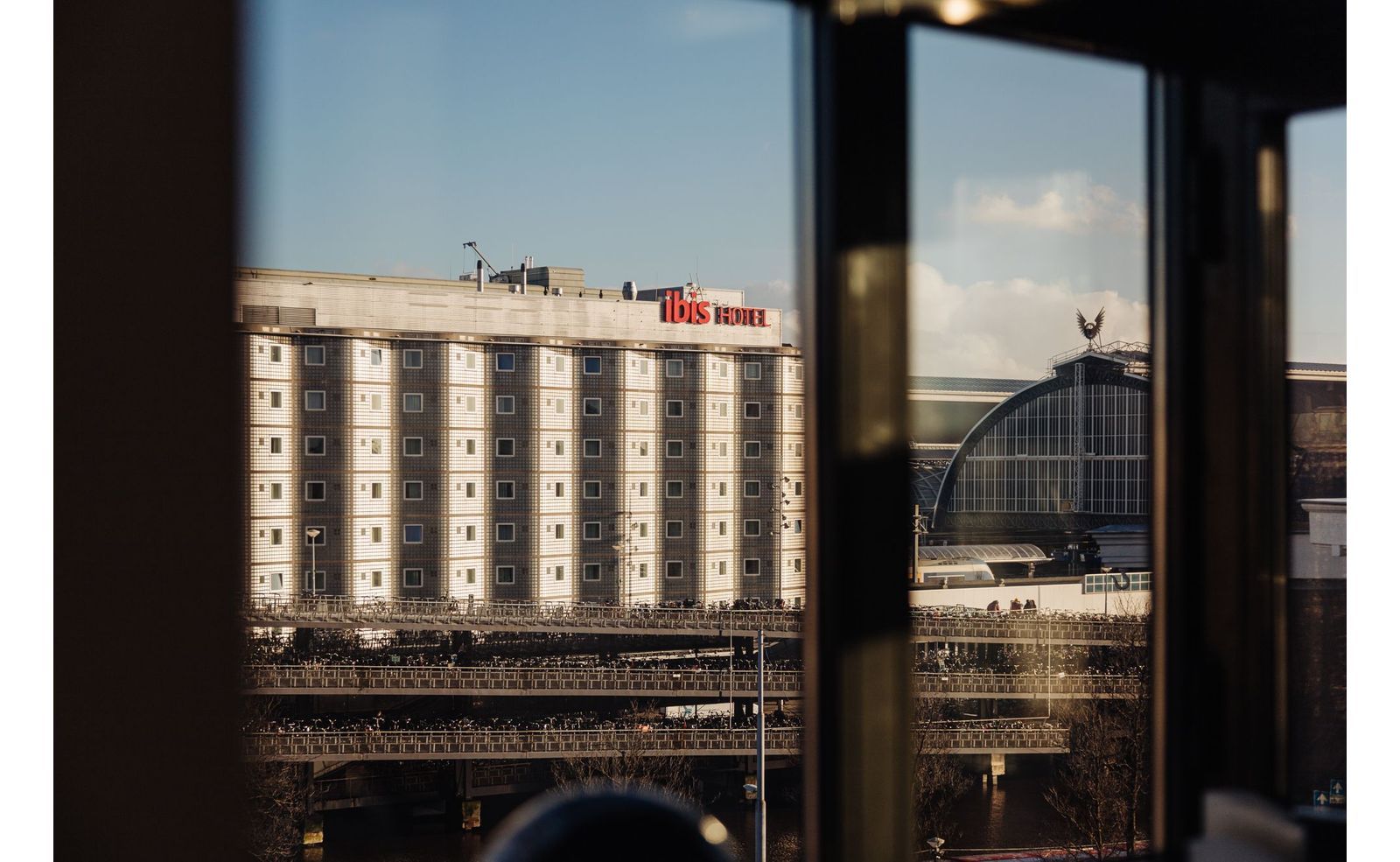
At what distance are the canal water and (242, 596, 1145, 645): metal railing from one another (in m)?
0.35

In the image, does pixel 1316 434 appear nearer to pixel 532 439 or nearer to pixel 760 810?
pixel 760 810

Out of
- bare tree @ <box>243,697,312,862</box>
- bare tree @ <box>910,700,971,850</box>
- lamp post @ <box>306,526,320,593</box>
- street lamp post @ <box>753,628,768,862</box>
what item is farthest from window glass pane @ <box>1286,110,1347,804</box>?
A: lamp post @ <box>306,526,320,593</box>

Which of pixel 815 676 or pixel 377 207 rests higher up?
pixel 377 207

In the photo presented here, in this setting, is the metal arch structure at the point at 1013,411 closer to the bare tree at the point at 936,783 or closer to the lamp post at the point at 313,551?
the bare tree at the point at 936,783

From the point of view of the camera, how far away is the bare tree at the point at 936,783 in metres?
1.81

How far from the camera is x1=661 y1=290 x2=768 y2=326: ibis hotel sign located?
7.06 ft

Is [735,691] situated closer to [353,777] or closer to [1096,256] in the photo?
[353,777]

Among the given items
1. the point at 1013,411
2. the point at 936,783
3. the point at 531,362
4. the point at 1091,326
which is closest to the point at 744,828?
the point at 936,783

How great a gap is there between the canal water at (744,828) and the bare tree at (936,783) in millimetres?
30

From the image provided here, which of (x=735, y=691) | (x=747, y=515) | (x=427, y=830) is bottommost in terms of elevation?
(x=427, y=830)

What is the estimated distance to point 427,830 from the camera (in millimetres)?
2174
